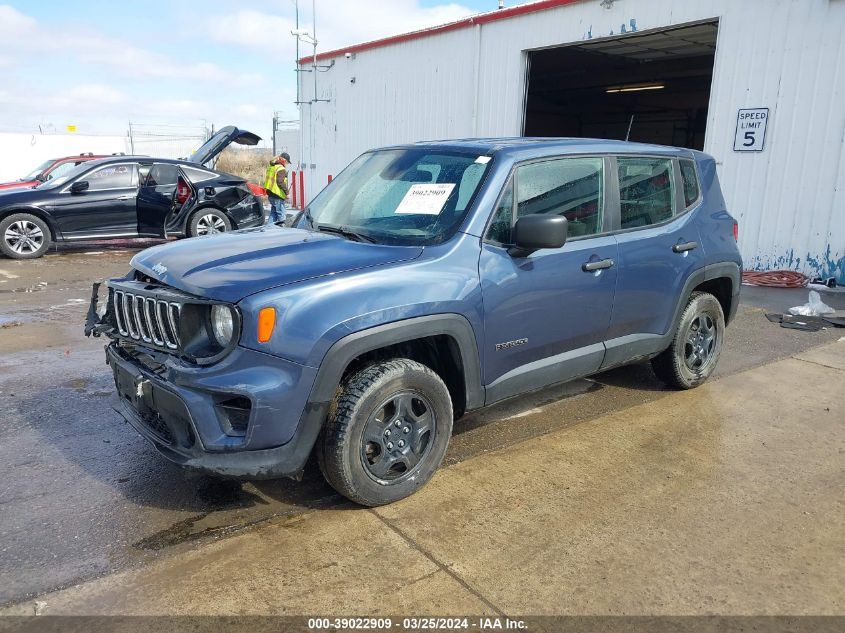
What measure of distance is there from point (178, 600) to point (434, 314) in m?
1.63

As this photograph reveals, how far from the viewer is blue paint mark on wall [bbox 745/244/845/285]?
942 centimetres

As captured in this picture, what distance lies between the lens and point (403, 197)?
378 centimetres

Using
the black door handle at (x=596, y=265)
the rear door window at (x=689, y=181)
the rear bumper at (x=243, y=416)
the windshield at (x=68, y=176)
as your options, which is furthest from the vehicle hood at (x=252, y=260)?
the windshield at (x=68, y=176)

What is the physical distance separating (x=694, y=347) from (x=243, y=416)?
3.56m

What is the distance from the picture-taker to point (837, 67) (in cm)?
907

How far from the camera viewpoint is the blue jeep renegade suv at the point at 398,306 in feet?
9.34

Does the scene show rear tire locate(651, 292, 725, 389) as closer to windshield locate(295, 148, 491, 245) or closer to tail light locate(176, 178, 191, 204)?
windshield locate(295, 148, 491, 245)

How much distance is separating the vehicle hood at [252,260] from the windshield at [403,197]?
194 mm

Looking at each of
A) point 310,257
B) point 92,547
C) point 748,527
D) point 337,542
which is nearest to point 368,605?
point 337,542

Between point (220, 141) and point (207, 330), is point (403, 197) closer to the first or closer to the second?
point (207, 330)

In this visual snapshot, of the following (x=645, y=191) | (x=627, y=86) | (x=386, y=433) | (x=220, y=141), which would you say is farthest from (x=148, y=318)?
(x=627, y=86)

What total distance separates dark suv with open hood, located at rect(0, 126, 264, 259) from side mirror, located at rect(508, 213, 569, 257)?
926 cm

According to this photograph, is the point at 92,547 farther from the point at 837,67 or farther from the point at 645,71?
the point at 645,71

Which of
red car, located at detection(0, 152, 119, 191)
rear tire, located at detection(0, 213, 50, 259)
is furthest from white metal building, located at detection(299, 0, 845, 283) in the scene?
rear tire, located at detection(0, 213, 50, 259)
